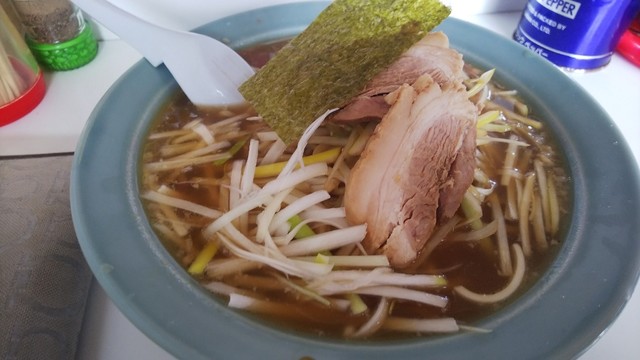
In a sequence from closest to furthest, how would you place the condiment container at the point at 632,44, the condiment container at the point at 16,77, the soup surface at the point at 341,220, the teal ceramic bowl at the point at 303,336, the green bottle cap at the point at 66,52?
the teal ceramic bowl at the point at 303,336
the soup surface at the point at 341,220
the condiment container at the point at 16,77
the green bottle cap at the point at 66,52
the condiment container at the point at 632,44

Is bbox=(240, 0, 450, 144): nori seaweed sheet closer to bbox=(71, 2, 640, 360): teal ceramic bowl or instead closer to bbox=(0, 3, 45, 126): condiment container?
bbox=(71, 2, 640, 360): teal ceramic bowl

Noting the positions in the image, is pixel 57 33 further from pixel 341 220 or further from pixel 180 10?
pixel 341 220

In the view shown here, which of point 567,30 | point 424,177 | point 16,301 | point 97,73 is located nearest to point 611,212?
point 424,177

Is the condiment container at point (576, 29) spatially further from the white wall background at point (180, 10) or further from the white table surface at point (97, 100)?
the white wall background at point (180, 10)

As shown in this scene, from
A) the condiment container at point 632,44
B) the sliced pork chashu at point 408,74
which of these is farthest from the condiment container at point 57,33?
the condiment container at point 632,44

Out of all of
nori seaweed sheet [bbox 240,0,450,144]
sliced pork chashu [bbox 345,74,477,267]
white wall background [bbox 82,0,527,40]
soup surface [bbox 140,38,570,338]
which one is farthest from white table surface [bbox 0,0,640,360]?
nori seaweed sheet [bbox 240,0,450,144]

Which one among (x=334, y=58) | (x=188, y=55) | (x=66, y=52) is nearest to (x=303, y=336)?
(x=334, y=58)

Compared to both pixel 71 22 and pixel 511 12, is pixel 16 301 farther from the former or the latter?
pixel 511 12
